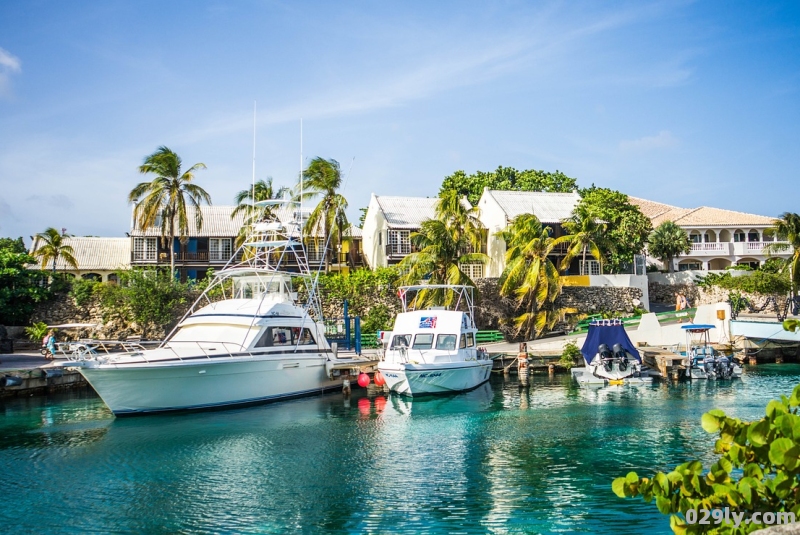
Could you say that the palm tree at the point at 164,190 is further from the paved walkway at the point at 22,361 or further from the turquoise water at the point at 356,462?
the turquoise water at the point at 356,462

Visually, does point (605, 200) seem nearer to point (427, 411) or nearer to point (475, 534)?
point (427, 411)

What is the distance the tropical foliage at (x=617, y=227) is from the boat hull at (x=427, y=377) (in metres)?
25.0

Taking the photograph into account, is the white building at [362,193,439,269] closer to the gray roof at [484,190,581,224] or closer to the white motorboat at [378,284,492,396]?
the gray roof at [484,190,581,224]

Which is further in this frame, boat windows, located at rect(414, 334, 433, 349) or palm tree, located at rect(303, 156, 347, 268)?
palm tree, located at rect(303, 156, 347, 268)

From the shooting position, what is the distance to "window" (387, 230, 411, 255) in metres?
53.2

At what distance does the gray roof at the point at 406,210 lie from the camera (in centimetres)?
5419

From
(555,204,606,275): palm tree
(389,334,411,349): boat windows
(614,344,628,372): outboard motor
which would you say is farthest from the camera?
(555,204,606,275): palm tree

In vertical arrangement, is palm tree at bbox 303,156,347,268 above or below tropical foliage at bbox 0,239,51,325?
above

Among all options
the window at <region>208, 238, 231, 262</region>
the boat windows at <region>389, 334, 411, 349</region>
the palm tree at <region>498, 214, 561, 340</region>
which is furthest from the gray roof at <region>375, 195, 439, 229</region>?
the boat windows at <region>389, 334, 411, 349</region>

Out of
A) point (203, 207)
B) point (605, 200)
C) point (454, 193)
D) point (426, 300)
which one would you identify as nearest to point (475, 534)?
point (426, 300)

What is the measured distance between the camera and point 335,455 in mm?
18266

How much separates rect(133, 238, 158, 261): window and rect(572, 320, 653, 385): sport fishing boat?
3803cm

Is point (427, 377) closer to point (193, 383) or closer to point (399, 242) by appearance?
point (193, 383)

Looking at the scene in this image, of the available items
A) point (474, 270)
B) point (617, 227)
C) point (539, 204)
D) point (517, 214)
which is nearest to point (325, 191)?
point (474, 270)
